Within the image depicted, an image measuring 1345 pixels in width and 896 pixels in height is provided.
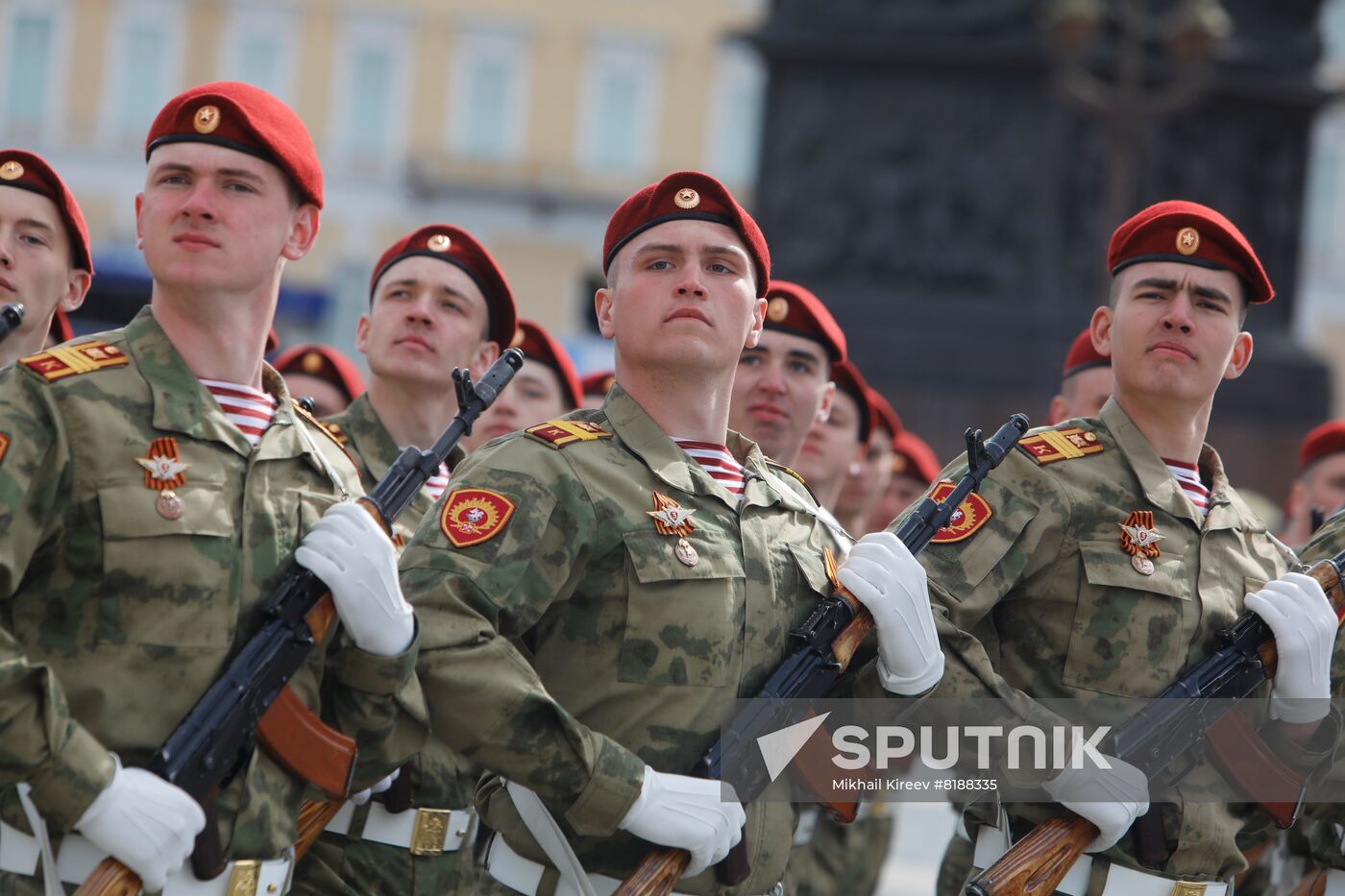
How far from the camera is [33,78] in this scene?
43.4 metres

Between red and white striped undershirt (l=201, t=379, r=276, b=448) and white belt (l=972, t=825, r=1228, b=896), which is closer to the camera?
red and white striped undershirt (l=201, t=379, r=276, b=448)

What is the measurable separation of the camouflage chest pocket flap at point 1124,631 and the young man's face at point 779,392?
1768 millimetres

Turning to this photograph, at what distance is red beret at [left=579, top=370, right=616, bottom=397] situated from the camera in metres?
7.79

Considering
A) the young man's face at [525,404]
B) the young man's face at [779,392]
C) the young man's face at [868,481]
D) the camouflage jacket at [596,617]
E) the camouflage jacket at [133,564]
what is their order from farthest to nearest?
the young man's face at [868,481] < the young man's face at [525,404] < the young man's face at [779,392] < the camouflage jacket at [596,617] < the camouflage jacket at [133,564]

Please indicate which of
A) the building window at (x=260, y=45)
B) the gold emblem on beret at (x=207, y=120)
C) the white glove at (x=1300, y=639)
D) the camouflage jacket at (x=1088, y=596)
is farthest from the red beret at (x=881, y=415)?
the building window at (x=260, y=45)

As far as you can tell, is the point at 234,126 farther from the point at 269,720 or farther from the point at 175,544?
the point at 269,720

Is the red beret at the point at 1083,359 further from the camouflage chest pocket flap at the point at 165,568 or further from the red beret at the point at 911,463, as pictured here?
the camouflage chest pocket flap at the point at 165,568

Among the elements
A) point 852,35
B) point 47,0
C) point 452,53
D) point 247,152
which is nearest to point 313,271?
point 452,53

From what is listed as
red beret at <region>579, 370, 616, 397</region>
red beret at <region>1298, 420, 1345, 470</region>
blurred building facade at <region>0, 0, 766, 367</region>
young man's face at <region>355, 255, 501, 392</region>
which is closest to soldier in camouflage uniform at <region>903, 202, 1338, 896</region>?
young man's face at <region>355, 255, 501, 392</region>

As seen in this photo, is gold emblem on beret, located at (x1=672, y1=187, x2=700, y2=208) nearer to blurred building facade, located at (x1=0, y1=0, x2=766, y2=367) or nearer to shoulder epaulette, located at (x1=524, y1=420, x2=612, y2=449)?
shoulder epaulette, located at (x1=524, y1=420, x2=612, y2=449)

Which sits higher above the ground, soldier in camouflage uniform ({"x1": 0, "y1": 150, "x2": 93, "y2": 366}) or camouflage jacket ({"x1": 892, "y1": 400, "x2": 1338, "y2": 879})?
soldier in camouflage uniform ({"x1": 0, "y1": 150, "x2": 93, "y2": 366})

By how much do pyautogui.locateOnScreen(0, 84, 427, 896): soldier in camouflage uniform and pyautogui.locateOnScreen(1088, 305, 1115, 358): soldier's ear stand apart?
2.21 m

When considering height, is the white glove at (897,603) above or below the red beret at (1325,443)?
below

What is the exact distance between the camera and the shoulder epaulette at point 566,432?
4.00 meters
